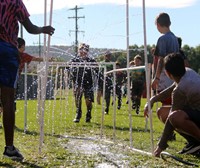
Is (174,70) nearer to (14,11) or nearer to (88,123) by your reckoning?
(14,11)

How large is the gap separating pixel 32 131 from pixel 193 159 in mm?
4056

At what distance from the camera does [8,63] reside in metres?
4.99

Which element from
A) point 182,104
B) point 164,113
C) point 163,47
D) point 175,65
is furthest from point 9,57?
point 163,47

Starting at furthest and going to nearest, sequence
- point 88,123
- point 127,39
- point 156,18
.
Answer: point 88,123, point 156,18, point 127,39

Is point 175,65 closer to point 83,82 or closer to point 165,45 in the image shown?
point 165,45

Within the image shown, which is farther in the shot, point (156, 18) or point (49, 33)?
point (156, 18)

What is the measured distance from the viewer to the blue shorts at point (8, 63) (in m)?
4.97

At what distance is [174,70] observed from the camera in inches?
212

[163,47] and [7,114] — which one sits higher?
[163,47]

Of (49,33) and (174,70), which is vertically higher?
(49,33)

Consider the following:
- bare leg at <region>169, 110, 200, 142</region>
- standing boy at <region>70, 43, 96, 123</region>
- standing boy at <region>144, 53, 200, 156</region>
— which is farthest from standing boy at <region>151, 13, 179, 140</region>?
standing boy at <region>70, 43, 96, 123</region>

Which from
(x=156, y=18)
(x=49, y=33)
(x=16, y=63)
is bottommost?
(x=16, y=63)

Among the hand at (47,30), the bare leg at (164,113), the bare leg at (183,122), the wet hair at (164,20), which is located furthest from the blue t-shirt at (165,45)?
the hand at (47,30)

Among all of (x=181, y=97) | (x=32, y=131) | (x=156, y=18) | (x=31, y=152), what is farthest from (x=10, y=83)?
(x=32, y=131)
